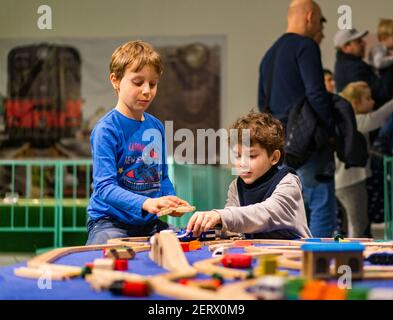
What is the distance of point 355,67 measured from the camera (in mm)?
5602

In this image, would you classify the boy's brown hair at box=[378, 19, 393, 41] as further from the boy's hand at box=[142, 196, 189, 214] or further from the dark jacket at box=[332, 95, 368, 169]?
the boy's hand at box=[142, 196, 189, 214]

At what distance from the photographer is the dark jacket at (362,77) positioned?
17.8 feet

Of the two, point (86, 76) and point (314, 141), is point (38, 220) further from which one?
point (314, 141)

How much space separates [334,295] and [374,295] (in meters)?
0.05

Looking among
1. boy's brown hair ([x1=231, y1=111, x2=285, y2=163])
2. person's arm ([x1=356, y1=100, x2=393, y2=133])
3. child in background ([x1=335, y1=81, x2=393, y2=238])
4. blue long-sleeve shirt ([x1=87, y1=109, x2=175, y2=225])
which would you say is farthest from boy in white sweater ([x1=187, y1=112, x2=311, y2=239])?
person's arm ([x1=356, y1=100, x2=393, y2=133])

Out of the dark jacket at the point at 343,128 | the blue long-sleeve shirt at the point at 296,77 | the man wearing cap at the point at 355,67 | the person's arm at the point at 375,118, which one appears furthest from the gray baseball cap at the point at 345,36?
the blue long-sleeve shirt at the point at 296,77

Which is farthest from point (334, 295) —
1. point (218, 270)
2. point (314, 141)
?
point (314, 141)

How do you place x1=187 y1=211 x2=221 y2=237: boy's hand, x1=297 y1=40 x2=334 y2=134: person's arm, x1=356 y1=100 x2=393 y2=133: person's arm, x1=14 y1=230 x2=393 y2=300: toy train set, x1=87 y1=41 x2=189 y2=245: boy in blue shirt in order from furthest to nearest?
x1=356 y1=100 x2=393 y2=133: person's arm < x1=297 y1=40 x2=334 y2=134: person's arm < x1=87 y1=41 x2=189 y2=245: boy in blue shirt < x1=187 y1=211 x2=221 y2=237: boy's hand < x1=14 y1=230 x2=393 y2=300: toy train set

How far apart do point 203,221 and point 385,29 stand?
181 inches

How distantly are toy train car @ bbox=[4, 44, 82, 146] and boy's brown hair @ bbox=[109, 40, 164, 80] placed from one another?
4342 millimetres

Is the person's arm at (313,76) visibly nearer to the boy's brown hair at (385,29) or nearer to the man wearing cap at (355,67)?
the man wearing cap at (355,67)

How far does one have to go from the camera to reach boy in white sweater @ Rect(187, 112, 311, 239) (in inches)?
67.0

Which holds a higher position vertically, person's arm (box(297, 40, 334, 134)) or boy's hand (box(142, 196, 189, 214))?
person's arm (box(297, 40, 334, 134))

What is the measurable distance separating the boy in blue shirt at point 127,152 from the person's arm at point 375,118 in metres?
3.61
